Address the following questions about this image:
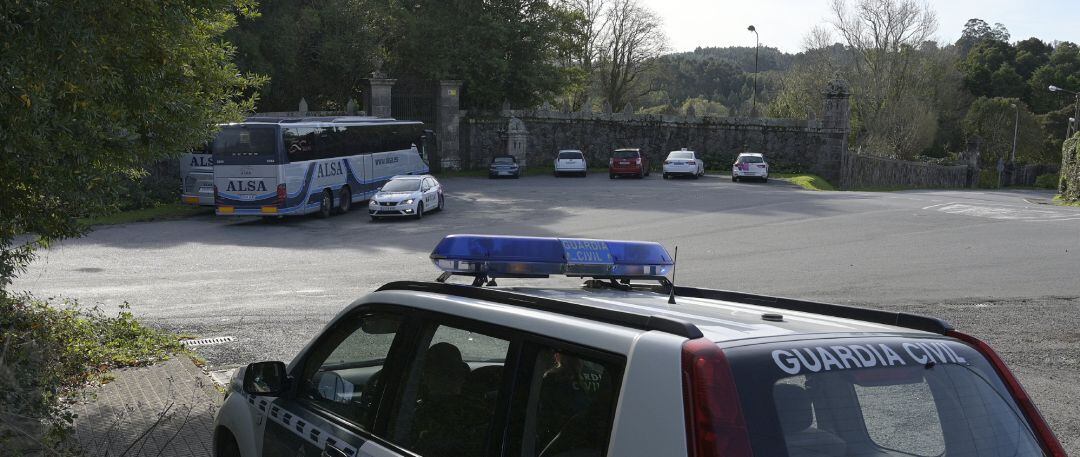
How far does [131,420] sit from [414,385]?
4506 mm

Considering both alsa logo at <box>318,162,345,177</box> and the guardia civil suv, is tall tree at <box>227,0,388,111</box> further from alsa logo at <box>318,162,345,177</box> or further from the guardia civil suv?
the guardia civil suv

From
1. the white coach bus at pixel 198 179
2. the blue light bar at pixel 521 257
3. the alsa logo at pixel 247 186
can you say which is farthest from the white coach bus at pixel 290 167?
the blue light bar at pixel 521 257

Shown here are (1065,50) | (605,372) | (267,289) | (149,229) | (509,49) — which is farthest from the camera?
(1065,50)

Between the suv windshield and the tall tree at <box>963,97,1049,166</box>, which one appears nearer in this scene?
the suv windshield

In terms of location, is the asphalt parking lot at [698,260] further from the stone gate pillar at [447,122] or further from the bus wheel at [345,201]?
the stone gate pillar at [447,122]

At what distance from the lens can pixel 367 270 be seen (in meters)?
18.1

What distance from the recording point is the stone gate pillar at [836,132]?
5069 cm

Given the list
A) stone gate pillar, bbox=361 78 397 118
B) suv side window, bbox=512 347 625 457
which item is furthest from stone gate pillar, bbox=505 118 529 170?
suv side window, bbox=512 347 625 457

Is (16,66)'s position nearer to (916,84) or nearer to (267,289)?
(267,289)

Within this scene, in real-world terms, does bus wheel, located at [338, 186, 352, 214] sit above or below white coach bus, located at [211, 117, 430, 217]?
below

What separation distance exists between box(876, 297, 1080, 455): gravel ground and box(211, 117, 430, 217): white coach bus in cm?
1870

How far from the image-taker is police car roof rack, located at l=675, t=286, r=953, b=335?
3379mm

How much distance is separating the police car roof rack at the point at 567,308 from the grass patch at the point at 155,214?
24523 mm

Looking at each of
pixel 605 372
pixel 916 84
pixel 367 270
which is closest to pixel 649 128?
pixel 916 84
